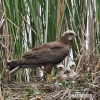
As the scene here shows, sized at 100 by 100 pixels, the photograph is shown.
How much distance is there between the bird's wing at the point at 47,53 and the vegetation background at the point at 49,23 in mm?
142

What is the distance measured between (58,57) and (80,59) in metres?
0.26

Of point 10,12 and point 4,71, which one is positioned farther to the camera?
point 10,12

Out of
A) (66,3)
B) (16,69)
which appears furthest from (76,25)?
(16,69)

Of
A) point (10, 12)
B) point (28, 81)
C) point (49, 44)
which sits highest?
point (10, 12)

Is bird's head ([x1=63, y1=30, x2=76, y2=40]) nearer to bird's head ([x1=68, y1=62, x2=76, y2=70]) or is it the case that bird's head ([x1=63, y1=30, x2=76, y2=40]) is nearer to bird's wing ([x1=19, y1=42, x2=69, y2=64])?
bird's wing ([x1=19, y1=42, x2=69, y2=64])

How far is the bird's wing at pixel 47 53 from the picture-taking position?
5129 mm

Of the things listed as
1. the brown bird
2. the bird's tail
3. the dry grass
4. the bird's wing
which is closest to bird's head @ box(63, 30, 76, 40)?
the brown bird

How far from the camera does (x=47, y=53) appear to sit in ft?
17.2

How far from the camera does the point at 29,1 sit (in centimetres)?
516

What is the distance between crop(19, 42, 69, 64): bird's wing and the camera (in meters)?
5.13

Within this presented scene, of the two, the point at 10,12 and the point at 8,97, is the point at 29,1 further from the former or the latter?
the point at 8,97

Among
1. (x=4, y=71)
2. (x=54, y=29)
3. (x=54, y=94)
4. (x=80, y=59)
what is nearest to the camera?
(x=54, y=94)

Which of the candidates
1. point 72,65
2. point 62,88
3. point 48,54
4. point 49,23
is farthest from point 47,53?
point 62,88

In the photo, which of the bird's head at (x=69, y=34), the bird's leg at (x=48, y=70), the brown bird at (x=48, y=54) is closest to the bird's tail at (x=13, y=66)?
the brown bird at (x=48, y=54)
